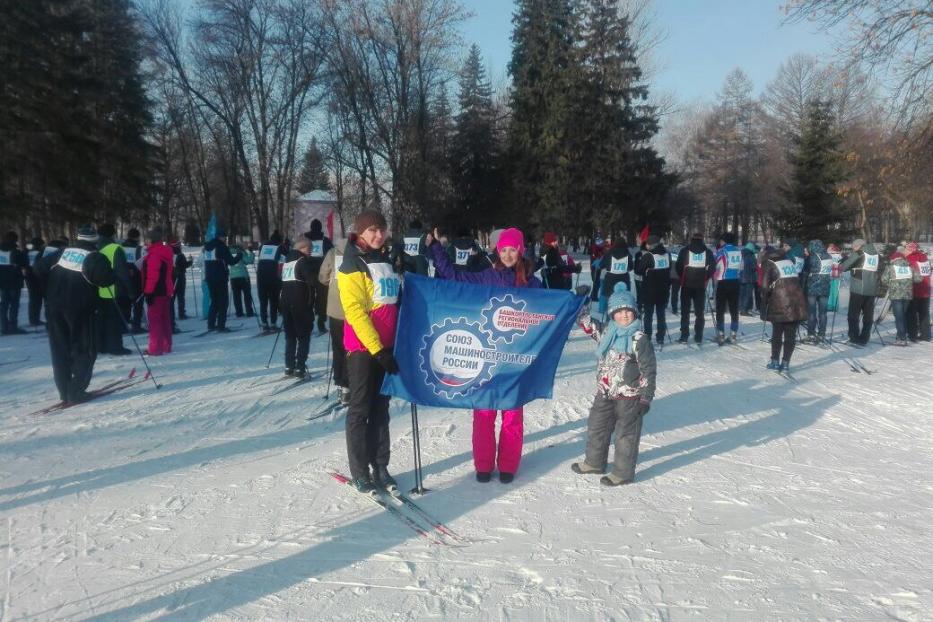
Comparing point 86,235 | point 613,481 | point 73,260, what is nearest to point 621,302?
point 613,481

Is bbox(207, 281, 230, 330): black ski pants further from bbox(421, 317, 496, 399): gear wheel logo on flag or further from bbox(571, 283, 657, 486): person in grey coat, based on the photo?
bbox(571, 283, 657, 486): person in grey coat

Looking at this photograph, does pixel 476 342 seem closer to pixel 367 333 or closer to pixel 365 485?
pixel 367 333

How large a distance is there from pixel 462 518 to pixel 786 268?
25.6 feet

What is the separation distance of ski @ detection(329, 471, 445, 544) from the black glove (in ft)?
3.33

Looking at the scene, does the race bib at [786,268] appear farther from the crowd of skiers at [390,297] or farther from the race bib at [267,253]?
the race bib at [267,253]

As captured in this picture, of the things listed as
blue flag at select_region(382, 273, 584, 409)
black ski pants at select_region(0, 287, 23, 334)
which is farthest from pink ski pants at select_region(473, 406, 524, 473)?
black ski pants at select_region(0, 287, 23, 334)

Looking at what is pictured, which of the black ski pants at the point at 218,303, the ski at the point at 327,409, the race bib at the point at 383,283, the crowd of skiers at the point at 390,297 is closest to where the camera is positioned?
the race bib at the point at 383,283

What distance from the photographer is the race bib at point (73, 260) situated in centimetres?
799

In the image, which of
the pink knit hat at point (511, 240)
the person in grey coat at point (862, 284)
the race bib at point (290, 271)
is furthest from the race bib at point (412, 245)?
the person in grey coat at point (862, 284)

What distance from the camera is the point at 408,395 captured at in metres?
5.21

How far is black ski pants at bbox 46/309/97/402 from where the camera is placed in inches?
312

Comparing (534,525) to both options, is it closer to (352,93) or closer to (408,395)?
(408,395)

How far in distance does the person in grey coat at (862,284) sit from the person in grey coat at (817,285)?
1.44ft

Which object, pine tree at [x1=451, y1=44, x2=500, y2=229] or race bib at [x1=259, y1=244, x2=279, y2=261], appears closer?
race bib at [x1=259, y1=244, x2=279, y2=261]
